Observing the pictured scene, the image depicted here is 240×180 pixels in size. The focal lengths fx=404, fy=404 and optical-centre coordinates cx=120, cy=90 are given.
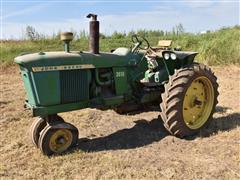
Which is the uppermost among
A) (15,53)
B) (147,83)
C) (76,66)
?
(76,66)

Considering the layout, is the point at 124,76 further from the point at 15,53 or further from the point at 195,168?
the point at 15,53

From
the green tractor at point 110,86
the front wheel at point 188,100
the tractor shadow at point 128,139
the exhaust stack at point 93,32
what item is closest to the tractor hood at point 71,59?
the green tractor at point 110,86

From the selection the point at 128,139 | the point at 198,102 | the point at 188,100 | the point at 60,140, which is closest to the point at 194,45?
the point at 198,102

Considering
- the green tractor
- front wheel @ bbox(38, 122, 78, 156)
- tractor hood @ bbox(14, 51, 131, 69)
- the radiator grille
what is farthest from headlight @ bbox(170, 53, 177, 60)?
front wheel @ bbox(38, 122, 78, 156)

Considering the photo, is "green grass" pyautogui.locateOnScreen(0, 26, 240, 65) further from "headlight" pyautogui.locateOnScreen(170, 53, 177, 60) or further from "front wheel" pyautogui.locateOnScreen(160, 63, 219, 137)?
"headlight" pyautogui.locateOnScreen(170, 53, 177, 60)

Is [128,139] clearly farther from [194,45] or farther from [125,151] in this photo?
[194,45]

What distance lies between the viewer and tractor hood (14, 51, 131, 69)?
548cm

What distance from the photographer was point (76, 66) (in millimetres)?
5875

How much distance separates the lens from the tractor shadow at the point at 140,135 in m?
6.09

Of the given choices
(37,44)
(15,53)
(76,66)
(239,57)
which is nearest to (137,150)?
(76,66)

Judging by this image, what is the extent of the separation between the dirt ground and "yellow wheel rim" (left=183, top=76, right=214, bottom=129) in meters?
0.24

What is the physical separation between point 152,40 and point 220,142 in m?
14.1

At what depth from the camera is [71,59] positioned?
19.1 feet

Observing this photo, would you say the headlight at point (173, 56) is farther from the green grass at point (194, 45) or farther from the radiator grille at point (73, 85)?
the green grass at point (194, 45)
